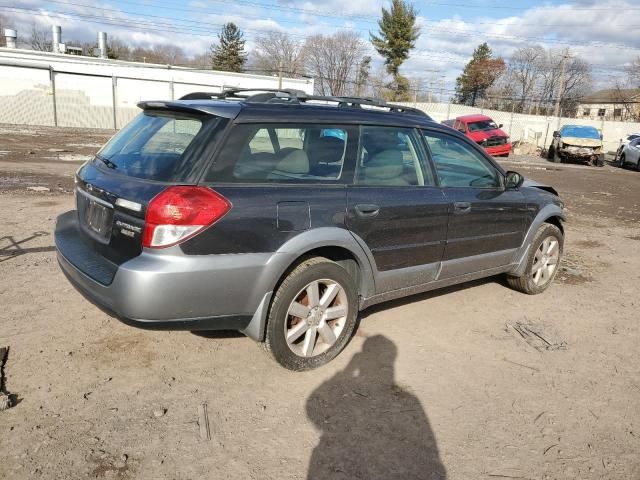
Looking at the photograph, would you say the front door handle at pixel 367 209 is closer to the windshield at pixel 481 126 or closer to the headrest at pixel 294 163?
the headrest at pixel 294 163

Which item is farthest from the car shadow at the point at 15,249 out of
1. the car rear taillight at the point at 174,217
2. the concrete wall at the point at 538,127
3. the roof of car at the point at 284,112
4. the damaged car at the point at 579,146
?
the concrete wall at the point at 538,127

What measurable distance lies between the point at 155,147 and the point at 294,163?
2.98ft

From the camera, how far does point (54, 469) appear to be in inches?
96.3

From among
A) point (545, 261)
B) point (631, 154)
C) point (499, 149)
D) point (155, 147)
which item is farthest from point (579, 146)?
point (155, 147)

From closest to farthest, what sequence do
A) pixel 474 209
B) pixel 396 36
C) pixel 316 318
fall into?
pixel 316 318 < pixel 474 209 < pixel 396 36

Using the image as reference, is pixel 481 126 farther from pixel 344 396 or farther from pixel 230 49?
pixel 230 49

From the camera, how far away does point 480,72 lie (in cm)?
6688

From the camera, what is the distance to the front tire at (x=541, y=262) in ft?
16.9

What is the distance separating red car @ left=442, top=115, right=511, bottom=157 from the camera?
76.2 ft

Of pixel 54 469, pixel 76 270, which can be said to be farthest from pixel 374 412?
pixel 76 270

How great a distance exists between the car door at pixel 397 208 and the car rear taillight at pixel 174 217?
3.46 ft

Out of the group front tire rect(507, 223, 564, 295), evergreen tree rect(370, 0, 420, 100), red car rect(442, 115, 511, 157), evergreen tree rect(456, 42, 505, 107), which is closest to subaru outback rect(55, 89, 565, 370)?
front tire rect(507, 223, 564, 295)

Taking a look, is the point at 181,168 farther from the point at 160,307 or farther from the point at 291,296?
Result: the point at 291,296

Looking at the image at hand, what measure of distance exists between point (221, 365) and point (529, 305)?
311 centimetres
